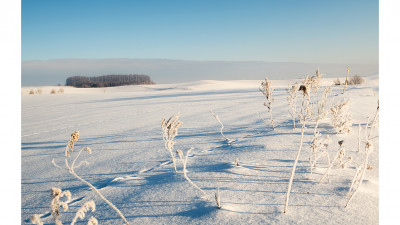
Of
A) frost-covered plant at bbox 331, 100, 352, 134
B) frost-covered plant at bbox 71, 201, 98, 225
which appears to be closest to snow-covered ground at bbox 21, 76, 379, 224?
frost-covered plant at bbox 331, 100, 352, 134

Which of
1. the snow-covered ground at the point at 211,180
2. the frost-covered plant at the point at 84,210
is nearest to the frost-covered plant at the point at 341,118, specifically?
the snow-covered ground at the point at 211,180

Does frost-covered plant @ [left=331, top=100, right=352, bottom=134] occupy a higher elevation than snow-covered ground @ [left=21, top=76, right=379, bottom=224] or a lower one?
higher

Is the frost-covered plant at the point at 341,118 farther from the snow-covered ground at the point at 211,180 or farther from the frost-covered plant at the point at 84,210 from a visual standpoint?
the frost-covered plant at the point at 84,210

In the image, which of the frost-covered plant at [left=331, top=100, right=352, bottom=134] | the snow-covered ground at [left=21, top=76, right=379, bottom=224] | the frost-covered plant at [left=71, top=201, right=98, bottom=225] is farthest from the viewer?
the frost-covered plant at [left=331, top=100, right=352, bottom=134]

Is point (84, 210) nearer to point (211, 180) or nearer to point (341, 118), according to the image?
point (211, 180)

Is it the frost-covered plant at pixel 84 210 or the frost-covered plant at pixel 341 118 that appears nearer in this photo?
the frost-covered plant at pixel 84 210

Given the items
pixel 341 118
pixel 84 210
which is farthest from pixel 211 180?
pixel 341 118

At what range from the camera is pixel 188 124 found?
11.8 feet

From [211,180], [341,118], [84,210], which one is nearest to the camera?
[84,210]

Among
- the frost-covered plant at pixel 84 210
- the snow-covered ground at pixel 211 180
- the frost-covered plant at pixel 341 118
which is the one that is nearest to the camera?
the frost-covered plant at pixel 84 210

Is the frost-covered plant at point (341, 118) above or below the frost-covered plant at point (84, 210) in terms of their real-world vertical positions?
above

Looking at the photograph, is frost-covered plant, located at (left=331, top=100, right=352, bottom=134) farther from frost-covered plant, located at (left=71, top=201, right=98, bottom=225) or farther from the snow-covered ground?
frost-covered plant, located at (left=71, top=201, right=98, bottom=225)

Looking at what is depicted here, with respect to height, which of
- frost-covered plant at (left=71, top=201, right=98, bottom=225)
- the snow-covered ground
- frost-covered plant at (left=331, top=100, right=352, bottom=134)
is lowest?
the snow-covered ground
